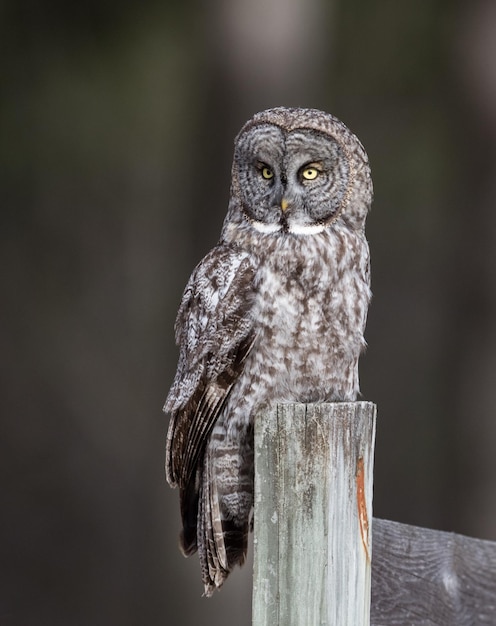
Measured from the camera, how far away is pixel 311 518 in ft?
5.19

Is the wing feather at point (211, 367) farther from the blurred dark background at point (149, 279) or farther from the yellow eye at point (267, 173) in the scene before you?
the blurred dark background at point (149, 279)

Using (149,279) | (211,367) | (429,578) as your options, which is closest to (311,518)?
(429,578)

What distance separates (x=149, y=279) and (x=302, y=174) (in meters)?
3.63

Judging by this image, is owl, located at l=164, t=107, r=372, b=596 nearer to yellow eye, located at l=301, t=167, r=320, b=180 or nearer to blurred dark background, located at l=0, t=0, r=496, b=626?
yellow eye, located at l=301, t=167, r=320, b=180

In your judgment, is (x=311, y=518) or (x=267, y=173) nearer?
(x=311, y=518)

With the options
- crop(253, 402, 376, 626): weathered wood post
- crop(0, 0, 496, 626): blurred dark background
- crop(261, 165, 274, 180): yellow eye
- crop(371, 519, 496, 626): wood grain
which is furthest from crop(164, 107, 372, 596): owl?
crop(0, 0, 496, 626): blurred dark background

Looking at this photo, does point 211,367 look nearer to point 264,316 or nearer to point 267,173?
point 264,316

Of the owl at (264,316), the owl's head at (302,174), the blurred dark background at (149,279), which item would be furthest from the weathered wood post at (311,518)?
the blurred dark background at (149,279)

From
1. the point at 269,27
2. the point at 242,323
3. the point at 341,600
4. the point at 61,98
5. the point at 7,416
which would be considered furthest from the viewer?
the point at 61,98

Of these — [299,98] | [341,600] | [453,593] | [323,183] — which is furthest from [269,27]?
[341,600]

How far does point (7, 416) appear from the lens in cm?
601

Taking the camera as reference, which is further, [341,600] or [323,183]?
[323,183]

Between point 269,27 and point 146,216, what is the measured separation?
1356 millimetres

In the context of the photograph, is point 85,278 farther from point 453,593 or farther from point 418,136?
point 453,593
